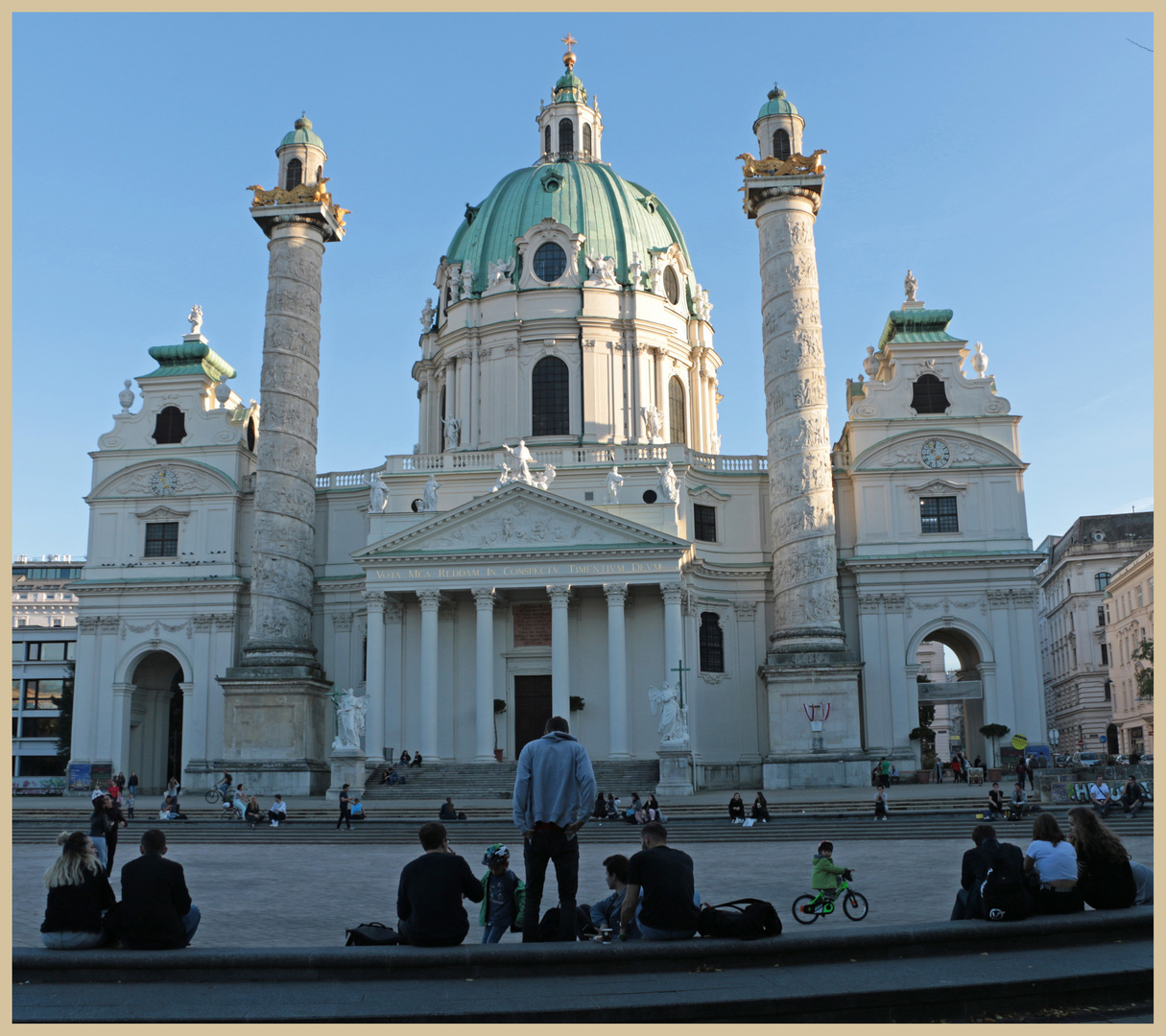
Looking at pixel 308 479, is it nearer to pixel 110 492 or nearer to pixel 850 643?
pixel 110 492

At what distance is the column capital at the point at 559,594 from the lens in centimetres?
4400

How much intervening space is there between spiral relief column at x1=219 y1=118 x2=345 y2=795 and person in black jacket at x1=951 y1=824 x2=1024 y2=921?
35896mm

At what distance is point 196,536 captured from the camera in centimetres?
5138

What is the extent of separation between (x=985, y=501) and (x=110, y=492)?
37.0 m

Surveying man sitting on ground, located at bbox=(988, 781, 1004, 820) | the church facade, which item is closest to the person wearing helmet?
man sitting on ground, located at bbox=(988, 781, 1004, 820)

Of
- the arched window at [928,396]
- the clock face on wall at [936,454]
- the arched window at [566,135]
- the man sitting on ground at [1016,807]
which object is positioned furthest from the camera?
the arched window at [566,135]

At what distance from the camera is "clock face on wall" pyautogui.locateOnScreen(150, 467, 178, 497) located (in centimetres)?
5197

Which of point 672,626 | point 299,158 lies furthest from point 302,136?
point 672,626

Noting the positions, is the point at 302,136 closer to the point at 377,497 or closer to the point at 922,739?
the point at 377,497

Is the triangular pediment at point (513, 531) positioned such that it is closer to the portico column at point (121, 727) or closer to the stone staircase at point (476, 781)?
the stone staircase at point (476, 781)

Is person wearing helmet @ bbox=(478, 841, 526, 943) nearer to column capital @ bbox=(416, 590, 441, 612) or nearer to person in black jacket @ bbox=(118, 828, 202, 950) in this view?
person in black jacket @ bbox=(118, 828, 202, 950)

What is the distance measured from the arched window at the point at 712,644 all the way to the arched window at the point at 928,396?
12411 millimetres

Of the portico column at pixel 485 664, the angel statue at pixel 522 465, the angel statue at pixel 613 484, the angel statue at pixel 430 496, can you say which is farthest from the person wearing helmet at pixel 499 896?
the angel statue at pixel 430 496

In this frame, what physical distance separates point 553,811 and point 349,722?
32520mm
